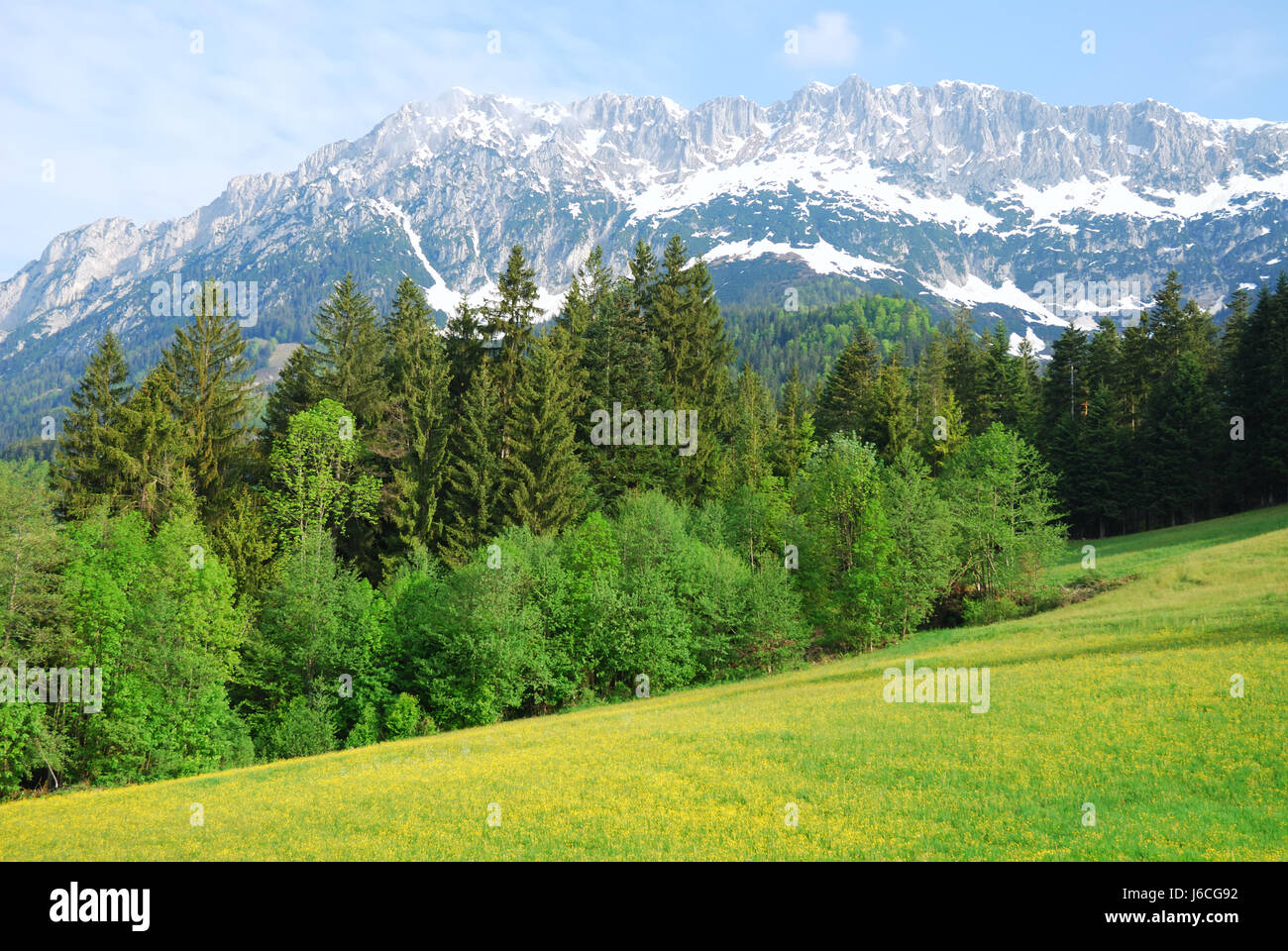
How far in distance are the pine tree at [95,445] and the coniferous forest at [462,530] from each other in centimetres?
19

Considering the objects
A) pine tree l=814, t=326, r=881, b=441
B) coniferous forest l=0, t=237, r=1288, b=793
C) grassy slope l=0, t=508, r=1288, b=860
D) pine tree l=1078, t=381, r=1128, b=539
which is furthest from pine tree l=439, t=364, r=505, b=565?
pine tree l=1078, t=381, r=1128, b=539

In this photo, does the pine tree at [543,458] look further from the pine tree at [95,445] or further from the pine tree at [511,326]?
the pine tree at [95,445]

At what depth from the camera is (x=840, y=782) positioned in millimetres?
19453

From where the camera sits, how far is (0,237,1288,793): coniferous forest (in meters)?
39.4

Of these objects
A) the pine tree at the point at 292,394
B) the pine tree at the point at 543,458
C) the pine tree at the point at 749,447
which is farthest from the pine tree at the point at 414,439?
the pine tree at the point at 749,447

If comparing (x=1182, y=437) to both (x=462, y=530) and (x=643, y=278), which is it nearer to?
(x=643, y=278)

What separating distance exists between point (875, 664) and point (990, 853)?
87.2 feet

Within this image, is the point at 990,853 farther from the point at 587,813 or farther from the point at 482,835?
the point at 482,835

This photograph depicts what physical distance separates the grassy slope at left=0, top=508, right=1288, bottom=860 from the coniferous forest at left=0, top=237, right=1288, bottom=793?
9660 mm

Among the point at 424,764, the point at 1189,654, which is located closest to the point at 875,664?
the point at 1189,654

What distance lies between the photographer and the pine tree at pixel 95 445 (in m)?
46.6

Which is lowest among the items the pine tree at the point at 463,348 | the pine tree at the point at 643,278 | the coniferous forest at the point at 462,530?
the coniferous forest at the point at 462,530

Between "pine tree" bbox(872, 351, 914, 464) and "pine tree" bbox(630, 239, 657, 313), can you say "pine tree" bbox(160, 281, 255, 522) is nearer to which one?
"pine tree" bbox(630, 239, 657, 313)
